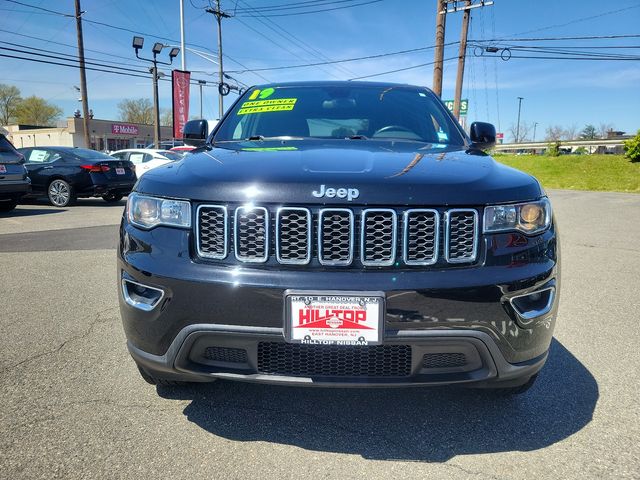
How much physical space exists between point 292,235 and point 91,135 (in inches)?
2332

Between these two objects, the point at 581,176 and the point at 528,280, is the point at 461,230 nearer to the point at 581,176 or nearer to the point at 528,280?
the point at 528,280

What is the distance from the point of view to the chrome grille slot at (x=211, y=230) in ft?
6.60

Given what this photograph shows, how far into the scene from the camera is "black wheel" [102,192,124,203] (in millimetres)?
12331

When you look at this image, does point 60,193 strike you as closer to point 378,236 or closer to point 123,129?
point 378,236

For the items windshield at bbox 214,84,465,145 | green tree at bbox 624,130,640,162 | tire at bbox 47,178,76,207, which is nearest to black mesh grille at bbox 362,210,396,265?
windshield at bbox 214,84,465,145

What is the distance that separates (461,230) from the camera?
1.99 metres

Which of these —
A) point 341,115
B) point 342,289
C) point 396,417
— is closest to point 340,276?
point 342,289

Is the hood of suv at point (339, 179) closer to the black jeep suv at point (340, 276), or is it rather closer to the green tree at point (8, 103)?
the black jeep suv at point (340, 276)

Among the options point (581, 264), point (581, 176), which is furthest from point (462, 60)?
point (581, 264)

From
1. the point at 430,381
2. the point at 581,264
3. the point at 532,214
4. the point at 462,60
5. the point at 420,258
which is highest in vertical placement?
the point at 462,60

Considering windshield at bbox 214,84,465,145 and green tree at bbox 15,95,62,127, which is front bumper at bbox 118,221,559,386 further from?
green tree at bbox 15,95,62,127

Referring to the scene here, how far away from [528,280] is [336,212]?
0.82 meters

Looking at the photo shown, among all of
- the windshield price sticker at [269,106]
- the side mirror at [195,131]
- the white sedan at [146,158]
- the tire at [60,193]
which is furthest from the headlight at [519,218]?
the white sedan at [146,158]

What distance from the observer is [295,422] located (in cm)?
236
